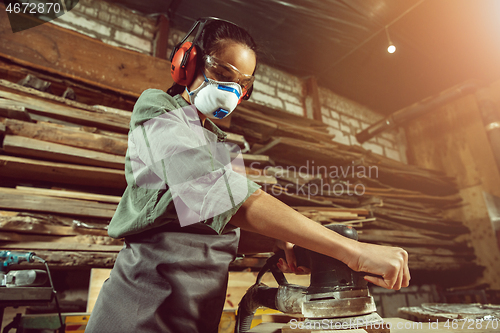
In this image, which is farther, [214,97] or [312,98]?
[312,98]

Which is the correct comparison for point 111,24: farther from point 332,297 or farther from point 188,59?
point 332,297

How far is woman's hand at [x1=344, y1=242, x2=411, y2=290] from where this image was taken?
0.86m

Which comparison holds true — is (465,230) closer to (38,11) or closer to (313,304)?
(313,304)

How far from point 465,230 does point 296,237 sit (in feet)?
21.5

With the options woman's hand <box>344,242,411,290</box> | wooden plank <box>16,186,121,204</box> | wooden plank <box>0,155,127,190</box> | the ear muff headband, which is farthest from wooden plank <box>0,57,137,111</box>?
woman's hand <box>344,242,411,290</box>

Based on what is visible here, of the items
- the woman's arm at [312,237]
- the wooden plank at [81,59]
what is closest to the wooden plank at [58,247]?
the wooden plank at [81,59]

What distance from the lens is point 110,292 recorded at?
0.94 meters

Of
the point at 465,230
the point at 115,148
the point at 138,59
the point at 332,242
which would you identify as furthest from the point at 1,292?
the point at 465,230

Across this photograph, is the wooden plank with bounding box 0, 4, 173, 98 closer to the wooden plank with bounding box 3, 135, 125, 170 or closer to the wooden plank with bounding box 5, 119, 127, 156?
the wooden plank with bounding box 5, 119, 127, 156

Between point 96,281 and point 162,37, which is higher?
point 162,37

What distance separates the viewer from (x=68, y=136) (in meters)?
2.53

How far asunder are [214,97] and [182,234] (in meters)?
0.67

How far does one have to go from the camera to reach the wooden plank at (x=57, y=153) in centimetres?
232

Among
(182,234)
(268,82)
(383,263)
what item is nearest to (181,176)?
(182,234)
